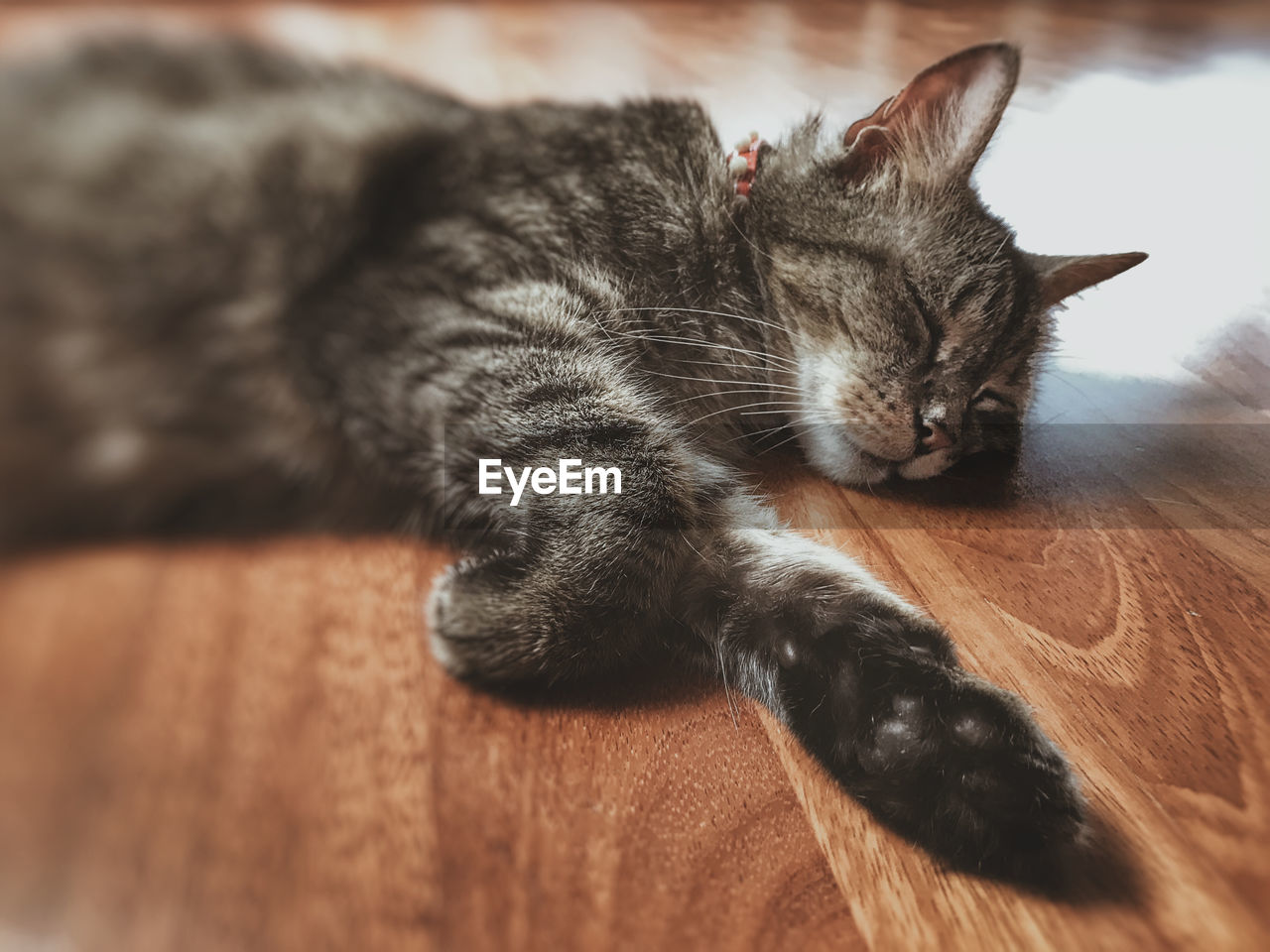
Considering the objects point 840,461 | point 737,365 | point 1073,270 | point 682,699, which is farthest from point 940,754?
point 1073,270

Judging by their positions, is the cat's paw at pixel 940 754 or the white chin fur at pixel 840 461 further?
the white chin fur at pixel 840 461

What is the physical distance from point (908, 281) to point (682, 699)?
1.54ft

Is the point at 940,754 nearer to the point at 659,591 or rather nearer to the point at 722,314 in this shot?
the point at 659,591

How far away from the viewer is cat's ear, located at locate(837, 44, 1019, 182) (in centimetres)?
71

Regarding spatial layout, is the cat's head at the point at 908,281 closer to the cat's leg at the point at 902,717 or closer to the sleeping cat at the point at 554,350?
the sleeping cat at the point at 554,350

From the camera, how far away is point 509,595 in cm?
57

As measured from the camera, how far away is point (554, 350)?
0.67 meters

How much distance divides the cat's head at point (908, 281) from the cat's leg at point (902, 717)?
18 cm

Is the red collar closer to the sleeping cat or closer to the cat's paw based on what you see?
the sleeping cat

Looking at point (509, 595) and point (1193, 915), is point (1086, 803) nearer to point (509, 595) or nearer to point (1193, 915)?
point (1193, 915)

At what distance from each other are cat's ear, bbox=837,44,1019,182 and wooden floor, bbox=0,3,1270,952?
0.05 meters

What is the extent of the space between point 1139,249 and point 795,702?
2.13 feet

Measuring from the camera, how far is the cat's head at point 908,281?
0.73 metres

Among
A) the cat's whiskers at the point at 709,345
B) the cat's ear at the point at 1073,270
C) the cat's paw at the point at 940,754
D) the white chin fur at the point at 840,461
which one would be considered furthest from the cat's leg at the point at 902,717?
the cat's ear at the point at 1073,270
